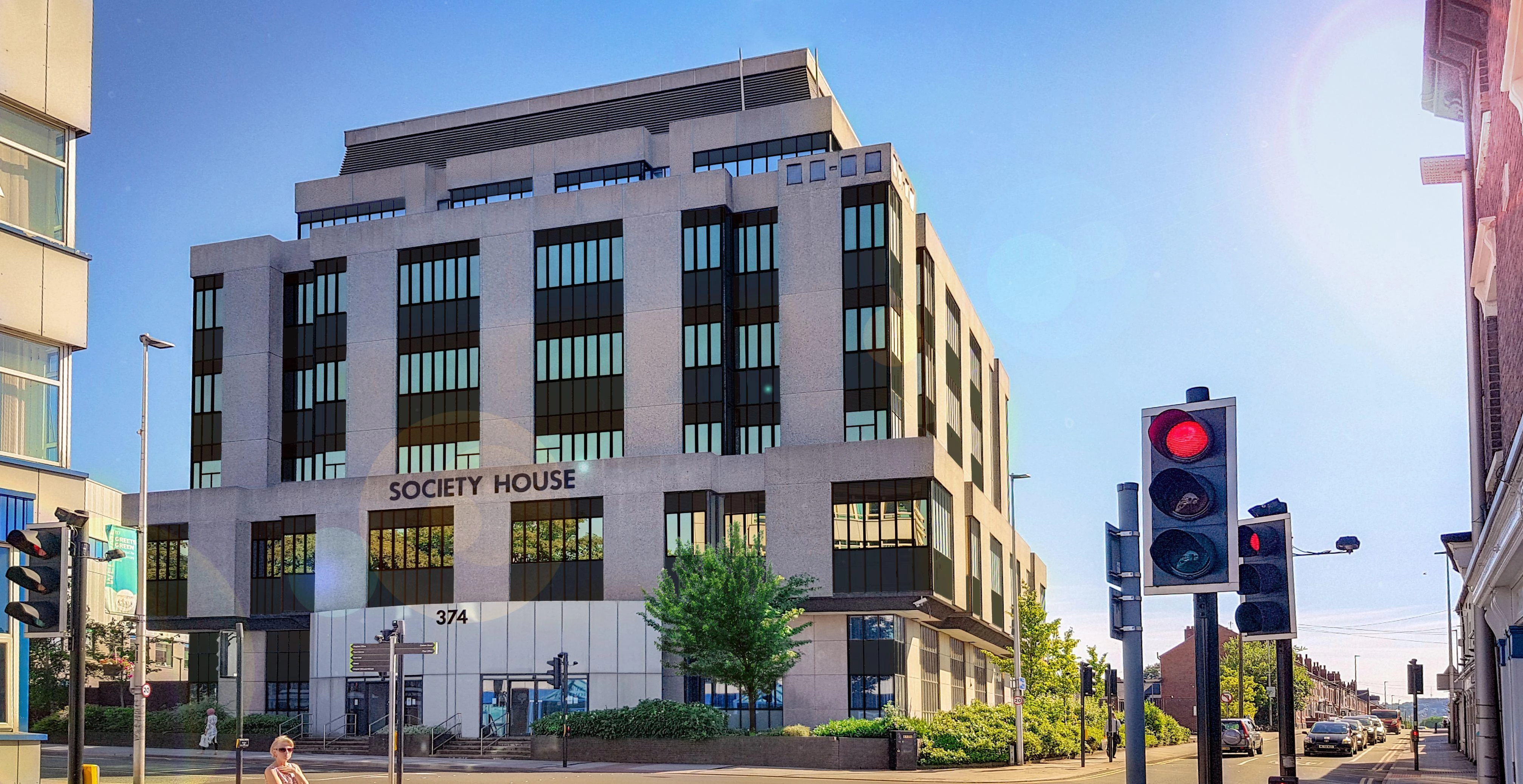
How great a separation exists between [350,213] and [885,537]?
36.1m

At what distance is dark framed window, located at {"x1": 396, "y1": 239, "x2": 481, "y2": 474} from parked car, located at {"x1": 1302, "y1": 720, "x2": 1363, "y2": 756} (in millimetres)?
39536

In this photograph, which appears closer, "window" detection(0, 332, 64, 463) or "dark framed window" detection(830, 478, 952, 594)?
"window" detection(0, 332, 64, 463)

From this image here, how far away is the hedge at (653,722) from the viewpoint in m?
47.4

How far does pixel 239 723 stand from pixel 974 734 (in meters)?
24.5

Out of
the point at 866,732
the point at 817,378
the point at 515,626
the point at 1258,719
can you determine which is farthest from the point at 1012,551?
the point at 1258,719

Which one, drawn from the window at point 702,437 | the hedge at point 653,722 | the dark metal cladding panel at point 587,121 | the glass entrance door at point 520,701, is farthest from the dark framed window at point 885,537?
the dark metal cladding panel at point 587,121

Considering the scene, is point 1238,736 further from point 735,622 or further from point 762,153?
point 762,153

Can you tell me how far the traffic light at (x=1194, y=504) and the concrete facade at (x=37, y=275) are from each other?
18587mm

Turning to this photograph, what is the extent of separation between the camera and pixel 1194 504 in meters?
7.69

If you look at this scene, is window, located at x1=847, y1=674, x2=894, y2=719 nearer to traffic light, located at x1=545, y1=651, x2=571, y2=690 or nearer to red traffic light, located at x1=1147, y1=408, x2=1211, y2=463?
traffic light, located at x1=545, y1=651, x2=571, y2=690

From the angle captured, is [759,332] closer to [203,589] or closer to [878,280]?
[878,280]

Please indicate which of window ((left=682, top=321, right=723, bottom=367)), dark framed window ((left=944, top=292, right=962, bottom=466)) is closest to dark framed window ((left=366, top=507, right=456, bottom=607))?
window ((left=682, top=321, right=723, bottom=367))

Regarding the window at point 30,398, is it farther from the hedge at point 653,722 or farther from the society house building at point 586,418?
the society house building at point 586,418

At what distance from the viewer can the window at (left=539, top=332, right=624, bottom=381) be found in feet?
209
